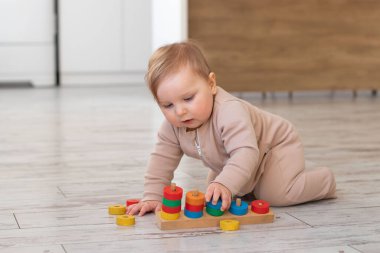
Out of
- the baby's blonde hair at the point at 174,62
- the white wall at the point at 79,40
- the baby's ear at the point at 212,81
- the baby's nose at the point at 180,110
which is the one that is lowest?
the white wall at the point at 79,40

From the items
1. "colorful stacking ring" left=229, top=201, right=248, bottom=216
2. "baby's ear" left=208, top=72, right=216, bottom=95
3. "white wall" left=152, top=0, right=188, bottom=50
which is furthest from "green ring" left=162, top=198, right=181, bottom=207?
"white wall" left=152, top=0, right=188, bottom=50

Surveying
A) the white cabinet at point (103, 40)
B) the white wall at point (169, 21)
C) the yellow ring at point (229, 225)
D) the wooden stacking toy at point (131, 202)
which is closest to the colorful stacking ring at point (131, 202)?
the wooden stacking toy at point (131, 202)

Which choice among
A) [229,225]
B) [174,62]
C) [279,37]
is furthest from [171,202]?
[279,37]

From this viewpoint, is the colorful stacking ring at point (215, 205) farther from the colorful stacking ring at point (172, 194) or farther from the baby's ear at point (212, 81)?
the baby's ear at point (212, 81)

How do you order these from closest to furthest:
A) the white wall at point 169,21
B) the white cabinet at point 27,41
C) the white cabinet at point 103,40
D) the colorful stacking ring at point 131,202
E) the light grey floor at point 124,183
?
the light grey floor at point 124,183 < the colorful stacking ring at point 131,202 < the white wall at point 169,21 < the white cabinet at point 27,41 < the white cabinet at point 103,40

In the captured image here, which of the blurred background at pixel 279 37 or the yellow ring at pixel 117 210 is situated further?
the blurred background at pixel 279 37

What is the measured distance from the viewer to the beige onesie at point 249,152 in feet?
4.37

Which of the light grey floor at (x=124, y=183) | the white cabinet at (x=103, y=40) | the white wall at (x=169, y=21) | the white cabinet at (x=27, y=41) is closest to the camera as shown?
the light grey floor at (x=124, y=183)

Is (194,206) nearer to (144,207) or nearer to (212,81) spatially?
(144,207)

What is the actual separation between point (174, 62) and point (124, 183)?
47cm

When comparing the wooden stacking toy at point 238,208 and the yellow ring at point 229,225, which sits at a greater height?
the wooden stacking toy at point 238,208

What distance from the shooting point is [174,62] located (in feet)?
4.23

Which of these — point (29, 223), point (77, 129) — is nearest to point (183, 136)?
point (29, 223)

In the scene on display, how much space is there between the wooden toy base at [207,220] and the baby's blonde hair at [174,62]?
24cm
